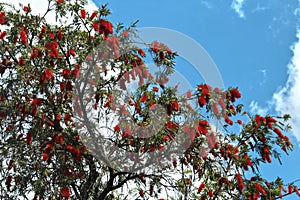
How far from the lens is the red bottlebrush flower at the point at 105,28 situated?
7.12 metres

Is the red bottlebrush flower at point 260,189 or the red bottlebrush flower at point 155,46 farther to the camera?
the red bottlebrush flower at point 155,46

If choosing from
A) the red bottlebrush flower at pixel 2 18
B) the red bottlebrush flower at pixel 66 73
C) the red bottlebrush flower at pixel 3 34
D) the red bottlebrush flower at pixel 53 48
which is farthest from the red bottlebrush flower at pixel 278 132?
the red bottlebrush flower at pixel 2 18

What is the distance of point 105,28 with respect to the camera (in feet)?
23.4

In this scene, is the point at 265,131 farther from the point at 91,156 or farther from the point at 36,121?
the point at 36,121

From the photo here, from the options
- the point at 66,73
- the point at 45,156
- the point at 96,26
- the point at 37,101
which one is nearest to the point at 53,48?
the point at 66,73

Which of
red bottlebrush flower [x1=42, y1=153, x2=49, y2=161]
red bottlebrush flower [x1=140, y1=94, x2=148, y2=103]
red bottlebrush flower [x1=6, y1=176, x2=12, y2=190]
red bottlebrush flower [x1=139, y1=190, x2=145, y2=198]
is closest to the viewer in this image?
red bottlebrush flower [x1=42, y1=153, x2=49, y2=161]

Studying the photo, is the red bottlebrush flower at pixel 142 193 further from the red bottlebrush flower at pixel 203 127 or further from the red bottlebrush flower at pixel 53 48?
the red bottlebrush flower at pixel 53 48

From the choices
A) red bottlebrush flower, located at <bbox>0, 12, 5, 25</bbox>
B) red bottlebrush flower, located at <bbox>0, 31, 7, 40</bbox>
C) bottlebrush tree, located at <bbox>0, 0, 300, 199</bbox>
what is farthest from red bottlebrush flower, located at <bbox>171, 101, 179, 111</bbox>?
red bottlebrush flower, located at <bbox>0, 12, 5, 25</bbox>

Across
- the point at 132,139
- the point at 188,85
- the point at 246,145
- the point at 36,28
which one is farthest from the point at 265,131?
the point at 36,28

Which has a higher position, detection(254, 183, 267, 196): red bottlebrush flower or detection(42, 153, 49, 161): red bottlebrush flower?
detection(42, 153, 49, 161): red bottlebrush flower

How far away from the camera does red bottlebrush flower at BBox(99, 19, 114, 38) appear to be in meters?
7.12

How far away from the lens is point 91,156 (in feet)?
25.6

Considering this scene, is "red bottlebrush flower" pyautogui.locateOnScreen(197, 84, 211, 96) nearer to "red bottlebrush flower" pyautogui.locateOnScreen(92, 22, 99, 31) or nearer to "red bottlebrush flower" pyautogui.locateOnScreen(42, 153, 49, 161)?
"red bottlebrush flower" pyautogui.locateOnScreen(92, 22, 99, 31)

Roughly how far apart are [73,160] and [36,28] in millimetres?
2211
